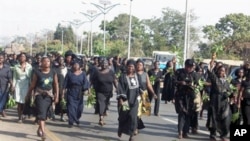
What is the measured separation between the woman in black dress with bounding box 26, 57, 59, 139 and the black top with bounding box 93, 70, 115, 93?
3084 millimetres

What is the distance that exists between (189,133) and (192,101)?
3.76 feet

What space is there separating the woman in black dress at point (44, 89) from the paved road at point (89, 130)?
70 centimetres

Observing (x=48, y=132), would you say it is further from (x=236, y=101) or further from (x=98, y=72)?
(x=236, y=101)

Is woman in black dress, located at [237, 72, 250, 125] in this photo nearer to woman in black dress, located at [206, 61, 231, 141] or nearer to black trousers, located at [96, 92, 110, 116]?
woman in black dress, located at [206, 61, 231, 141]

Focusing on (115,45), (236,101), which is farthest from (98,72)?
(115,45)

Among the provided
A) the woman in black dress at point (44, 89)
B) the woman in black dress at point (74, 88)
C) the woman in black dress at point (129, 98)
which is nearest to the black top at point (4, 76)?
the woman in black dress at point (74, 88)

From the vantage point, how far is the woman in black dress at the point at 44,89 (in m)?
11.0

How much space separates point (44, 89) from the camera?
11094mm

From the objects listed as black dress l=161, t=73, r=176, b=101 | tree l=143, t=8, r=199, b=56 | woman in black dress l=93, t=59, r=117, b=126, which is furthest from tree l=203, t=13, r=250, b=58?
woman in black dress l=93, t=59, r=117, b=126

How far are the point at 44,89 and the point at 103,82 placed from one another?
3275 millimetres

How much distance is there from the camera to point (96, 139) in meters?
11.8

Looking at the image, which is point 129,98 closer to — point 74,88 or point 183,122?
point 183,122

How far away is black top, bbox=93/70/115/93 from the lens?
1422 cm

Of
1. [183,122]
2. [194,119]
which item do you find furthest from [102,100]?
[183,122]
